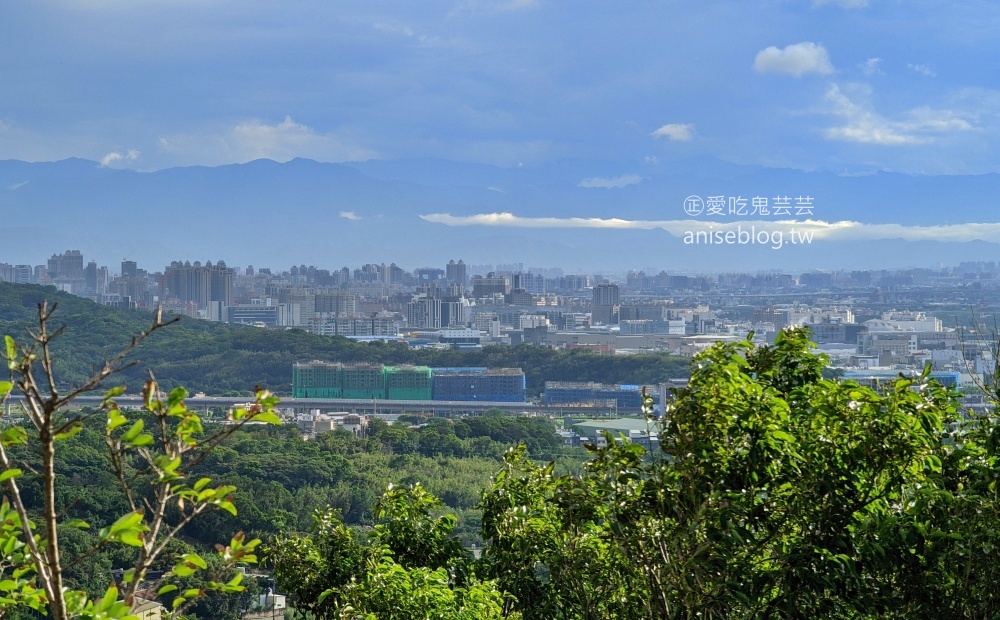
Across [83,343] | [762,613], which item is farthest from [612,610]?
[83,343]

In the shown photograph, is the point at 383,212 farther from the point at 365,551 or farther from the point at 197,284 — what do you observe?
the point at 365,551

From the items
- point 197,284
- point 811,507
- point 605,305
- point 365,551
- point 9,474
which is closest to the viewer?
point 9,474

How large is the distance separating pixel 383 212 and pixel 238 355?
44.3 metres

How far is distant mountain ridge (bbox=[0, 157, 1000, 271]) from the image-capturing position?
5403 centimetres

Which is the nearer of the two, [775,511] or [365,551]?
[775,511]

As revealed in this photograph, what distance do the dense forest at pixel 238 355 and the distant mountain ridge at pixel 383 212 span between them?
88.6 feet

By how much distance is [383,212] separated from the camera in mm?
68250

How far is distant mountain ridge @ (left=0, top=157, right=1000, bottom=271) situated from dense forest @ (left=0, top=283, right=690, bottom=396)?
88.6 ft

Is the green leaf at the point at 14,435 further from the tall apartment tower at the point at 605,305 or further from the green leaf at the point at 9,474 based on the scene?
the tall apartment tower at the point at 605,305

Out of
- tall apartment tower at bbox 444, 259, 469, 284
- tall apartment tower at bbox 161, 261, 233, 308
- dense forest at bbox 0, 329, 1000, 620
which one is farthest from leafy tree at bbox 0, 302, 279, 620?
tall apartment tower at bbox 444, 259, 469, 284

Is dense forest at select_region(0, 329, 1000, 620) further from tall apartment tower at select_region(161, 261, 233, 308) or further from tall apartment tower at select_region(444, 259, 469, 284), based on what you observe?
tall apartment tower at select_region(444, 259, 469, 284)

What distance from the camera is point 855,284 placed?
140 ft

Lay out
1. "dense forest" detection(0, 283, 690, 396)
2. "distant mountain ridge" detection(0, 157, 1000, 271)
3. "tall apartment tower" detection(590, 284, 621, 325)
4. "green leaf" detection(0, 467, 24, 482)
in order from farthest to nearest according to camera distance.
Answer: "distant mountain ridge" detection(0, 157, 1000, 271)
"tall apartment tower" detection(590, 284, 621, 325)
"dense forest" detection(0, 283, 690, 396)
"green leaf" detection(0, 467, 24, 482)

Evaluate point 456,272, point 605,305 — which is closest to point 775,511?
point 605,305
